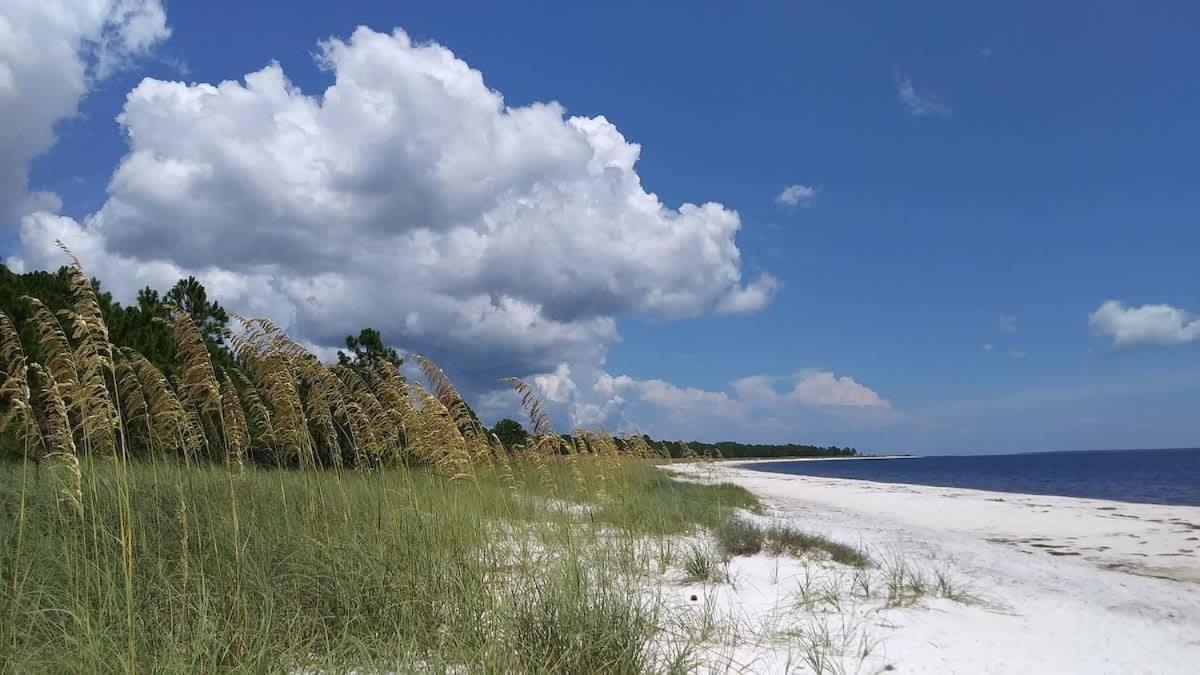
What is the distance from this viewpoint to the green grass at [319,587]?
373 centimetres

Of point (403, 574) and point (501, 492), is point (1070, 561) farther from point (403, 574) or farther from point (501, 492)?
point (403, 574)

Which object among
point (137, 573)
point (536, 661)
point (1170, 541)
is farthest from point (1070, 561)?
point (137, 573)

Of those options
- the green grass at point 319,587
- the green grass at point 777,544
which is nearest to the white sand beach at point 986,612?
the green grass at point 777,544

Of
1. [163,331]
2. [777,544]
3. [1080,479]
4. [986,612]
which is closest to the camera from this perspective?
[986,612]

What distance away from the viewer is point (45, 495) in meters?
6.90

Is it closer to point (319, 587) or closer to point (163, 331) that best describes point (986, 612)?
point (319, 587)

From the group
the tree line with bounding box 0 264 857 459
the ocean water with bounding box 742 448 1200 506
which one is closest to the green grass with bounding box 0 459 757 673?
the tree line with bounding box 0 264 857 459

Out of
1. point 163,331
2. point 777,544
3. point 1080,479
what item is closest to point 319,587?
point 777,544

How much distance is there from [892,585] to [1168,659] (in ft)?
7.04

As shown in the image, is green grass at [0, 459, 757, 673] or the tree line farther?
the tree line

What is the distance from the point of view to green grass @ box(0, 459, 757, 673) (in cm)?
373

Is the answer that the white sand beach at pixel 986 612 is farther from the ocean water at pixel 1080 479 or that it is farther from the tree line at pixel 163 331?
the ocean water at pixel 1080 479

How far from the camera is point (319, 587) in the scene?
15.1 ft

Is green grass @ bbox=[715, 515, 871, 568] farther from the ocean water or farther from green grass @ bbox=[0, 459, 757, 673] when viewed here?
the ocean water
